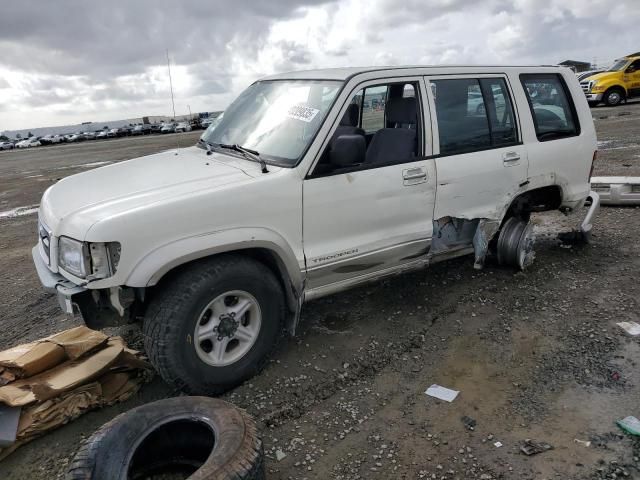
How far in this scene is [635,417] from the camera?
2812 millimetres

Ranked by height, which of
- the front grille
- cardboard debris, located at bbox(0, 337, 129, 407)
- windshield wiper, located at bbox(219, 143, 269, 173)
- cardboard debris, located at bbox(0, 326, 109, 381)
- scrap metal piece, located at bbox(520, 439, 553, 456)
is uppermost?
windshield wiper, located at bbox(219, 143, 269, 173)

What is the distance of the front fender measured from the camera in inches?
109

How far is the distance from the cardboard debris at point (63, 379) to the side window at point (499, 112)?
130 inches

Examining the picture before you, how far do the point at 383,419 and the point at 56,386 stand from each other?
6.32ft

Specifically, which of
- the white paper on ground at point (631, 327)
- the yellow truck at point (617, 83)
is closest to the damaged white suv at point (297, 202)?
the white paper on ground at point (631, 327)

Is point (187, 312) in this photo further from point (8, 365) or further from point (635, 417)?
point (635, 417)

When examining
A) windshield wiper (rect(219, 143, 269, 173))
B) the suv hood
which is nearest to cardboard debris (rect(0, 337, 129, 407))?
the suv hood

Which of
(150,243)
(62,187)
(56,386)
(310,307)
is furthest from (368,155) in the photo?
(56,386)

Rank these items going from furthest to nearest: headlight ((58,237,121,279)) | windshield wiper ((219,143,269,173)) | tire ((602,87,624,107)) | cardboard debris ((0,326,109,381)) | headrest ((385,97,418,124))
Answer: tire ((602,87,624,107))
headrest ((385,97,418,124))
windshield wiper ((219,143,269,173))
cardboard debris ((0,326,109,381))
headlight ((58,237,121,279))

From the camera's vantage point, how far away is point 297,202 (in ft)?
10.7

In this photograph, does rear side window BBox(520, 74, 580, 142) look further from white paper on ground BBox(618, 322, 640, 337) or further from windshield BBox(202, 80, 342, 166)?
windshield BBox(202, 80, 342, 166)

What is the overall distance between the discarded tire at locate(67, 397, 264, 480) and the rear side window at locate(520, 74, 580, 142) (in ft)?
12.0

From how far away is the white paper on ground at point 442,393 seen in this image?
10.3 feet

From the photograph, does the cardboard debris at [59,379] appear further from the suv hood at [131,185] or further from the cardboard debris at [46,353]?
the suv hood at [131,185]
